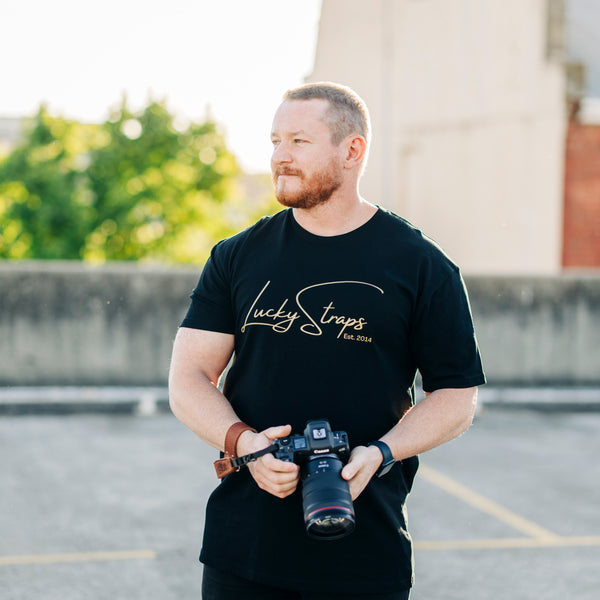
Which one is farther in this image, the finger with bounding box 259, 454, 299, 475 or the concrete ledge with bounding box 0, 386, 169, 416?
the concrete ledge with bounding box 0, 386, 169, 416

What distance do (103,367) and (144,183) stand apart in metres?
28.8

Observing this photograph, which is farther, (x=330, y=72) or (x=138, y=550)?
(x=330, y=72)

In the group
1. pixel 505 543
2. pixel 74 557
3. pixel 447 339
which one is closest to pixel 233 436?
pixel 447 339

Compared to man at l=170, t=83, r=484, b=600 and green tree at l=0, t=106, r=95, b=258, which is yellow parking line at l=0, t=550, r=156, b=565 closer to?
man at l=170, t=83, r=484, b=600

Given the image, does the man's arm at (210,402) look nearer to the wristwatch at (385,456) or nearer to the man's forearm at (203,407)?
the man's forearm at (203,407)

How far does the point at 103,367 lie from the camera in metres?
10.9

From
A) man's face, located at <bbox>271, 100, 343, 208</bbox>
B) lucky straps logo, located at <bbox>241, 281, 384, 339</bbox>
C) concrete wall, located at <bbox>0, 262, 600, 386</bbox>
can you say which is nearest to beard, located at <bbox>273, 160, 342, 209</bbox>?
man's face, located at <bbox>271, 100, 343, 208</bbox>

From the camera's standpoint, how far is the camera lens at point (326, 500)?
1.92 metres

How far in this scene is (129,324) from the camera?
11.0 m

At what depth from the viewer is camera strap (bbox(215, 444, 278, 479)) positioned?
2035 mm

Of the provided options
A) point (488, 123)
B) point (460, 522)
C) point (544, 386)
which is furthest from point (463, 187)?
point (460, 522)

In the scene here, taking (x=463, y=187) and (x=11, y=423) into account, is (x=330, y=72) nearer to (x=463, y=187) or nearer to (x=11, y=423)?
(x=463, y=187)

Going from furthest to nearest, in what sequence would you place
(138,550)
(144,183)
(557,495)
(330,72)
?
1. (144,183)
2. (330,72)
3. (557,495)
4. (138,550)

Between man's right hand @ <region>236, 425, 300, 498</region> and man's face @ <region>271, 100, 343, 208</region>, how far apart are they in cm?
62
